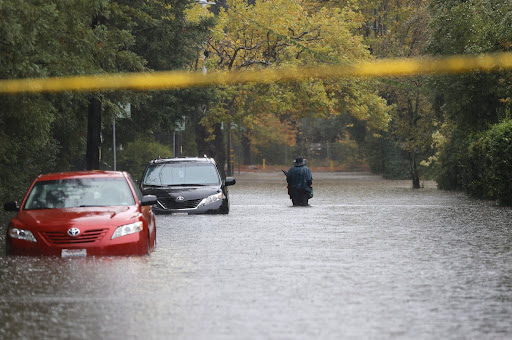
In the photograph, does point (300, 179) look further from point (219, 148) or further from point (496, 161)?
point (219, 148)

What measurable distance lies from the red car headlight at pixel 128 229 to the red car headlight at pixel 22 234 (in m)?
1.08

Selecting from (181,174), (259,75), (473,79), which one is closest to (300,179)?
(181,174)

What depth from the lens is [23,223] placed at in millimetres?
15000

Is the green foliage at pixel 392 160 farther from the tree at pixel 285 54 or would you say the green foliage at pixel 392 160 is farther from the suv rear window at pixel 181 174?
the suv rear window at pixel 181 174

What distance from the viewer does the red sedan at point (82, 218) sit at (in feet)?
48.5

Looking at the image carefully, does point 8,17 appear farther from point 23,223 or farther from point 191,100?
point 191,100

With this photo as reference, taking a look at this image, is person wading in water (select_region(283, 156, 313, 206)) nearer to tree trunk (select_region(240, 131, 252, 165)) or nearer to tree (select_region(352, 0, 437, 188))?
tree (select_region(352, 0, 437, 188))

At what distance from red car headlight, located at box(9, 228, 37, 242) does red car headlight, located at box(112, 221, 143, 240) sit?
1.08m

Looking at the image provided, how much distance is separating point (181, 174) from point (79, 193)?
1098 centimetres

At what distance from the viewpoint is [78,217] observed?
1509 cm

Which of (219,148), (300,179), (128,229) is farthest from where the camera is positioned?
(219,148)

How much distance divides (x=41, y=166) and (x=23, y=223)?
15.9 m

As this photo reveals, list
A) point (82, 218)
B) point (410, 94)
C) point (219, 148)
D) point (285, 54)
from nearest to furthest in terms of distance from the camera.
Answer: point (82, 218) → point (410, 94) → point (285, 54) → point (219, 148)

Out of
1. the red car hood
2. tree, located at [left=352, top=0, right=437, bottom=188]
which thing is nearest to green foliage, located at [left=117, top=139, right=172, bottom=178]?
tree, located at [left=352, top=0, right=437, bottom=188]
